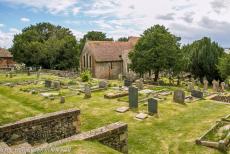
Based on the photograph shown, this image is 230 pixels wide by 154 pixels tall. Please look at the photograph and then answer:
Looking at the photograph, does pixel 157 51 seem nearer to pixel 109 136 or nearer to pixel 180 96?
pixel 180 96

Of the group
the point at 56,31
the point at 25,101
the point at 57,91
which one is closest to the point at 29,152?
the point at 25,101

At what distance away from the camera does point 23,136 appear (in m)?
11.9

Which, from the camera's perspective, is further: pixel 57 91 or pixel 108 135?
pixel 57 91

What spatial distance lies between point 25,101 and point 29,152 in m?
16.6

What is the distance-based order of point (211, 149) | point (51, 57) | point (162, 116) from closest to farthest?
1. point (211, 149)
2. point (162, 116)
3. point (51, 57)

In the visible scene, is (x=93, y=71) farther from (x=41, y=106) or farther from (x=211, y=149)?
(x=211, y=149)

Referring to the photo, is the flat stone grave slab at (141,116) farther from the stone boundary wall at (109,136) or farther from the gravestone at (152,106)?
the stone boundary wall at (109,136)

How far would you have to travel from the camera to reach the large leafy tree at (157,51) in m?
36.9

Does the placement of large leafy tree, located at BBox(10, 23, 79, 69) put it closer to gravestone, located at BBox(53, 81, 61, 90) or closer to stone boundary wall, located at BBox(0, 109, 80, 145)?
gravestone, located at BBox(53, 81, 61, 90)

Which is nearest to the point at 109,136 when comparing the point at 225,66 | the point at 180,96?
the point at 180,96

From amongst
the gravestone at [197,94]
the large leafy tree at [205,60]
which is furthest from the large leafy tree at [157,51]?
the gravestone at [197,94]

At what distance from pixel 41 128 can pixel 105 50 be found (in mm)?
37968

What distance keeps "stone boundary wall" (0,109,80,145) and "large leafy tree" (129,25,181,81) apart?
82.1 feet

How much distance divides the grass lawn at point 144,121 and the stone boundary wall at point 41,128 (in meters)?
3.13
